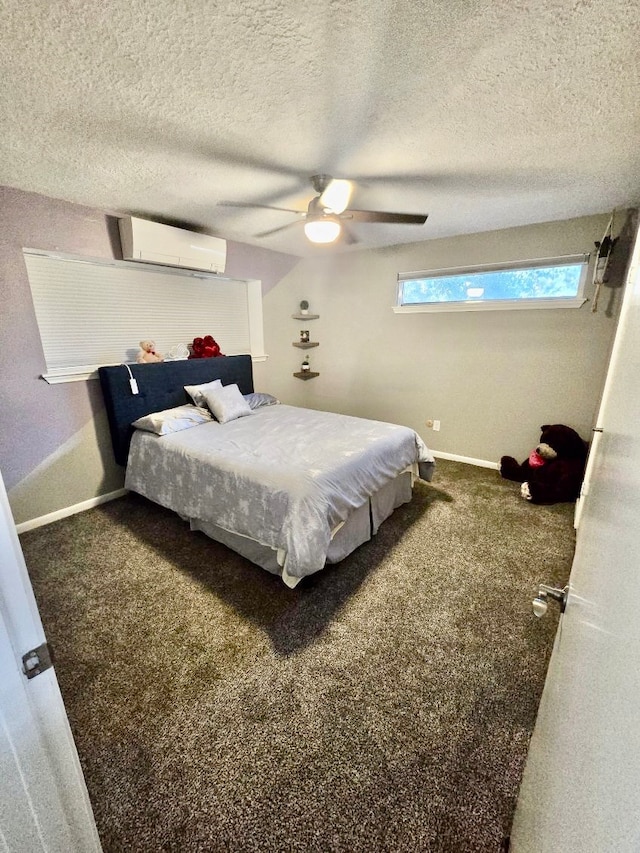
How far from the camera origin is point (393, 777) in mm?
1133

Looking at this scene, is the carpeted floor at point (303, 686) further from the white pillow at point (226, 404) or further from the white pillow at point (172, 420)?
the white pillow at point (226, 404)

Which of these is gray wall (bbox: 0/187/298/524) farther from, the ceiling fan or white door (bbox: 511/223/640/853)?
white door (bbox: 511/223/640/853)

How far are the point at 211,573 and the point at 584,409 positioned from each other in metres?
3.29

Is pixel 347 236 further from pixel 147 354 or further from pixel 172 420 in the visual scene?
pixel 172 420

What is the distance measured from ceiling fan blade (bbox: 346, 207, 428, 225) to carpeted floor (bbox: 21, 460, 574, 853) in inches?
81.8

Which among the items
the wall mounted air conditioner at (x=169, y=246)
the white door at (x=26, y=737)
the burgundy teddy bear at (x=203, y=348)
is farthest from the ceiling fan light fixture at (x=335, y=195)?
the white door at (x=26, y=737)

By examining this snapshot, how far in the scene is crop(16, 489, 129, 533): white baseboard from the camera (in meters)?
2.55

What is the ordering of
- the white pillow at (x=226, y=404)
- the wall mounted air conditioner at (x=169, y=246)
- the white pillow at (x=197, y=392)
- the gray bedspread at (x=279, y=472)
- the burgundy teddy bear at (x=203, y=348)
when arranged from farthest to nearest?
1. the burgundy teddy bear at (x=203, y=348)
2. the white pillow at (x=197, y=392)
3. the white pillow at (x=226, y=404)
4. the wall mounted air conditioner at (x=169, y=246)
5. the gray bedspread at (x=279, y=472)

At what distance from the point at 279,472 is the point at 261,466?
15 centimetres

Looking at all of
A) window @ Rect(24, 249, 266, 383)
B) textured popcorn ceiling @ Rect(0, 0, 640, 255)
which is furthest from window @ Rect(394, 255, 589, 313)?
window @ Rect(24, 249, 266, 383)

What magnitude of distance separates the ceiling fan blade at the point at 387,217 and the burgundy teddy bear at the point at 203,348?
1976mm

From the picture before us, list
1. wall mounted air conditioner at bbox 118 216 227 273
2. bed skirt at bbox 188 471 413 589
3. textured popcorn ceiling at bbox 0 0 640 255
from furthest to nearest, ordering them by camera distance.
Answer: wall mounted air conditioner at bbox 118 216 227 273, bed skirt at bbox 188 471 413 589, textured popcorn ceiling at bbox 0 0 640 255

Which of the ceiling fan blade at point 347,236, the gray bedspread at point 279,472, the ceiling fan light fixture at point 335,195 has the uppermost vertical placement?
the ceiling fan blade at point 347,236

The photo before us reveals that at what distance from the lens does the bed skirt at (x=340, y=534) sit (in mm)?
1974
